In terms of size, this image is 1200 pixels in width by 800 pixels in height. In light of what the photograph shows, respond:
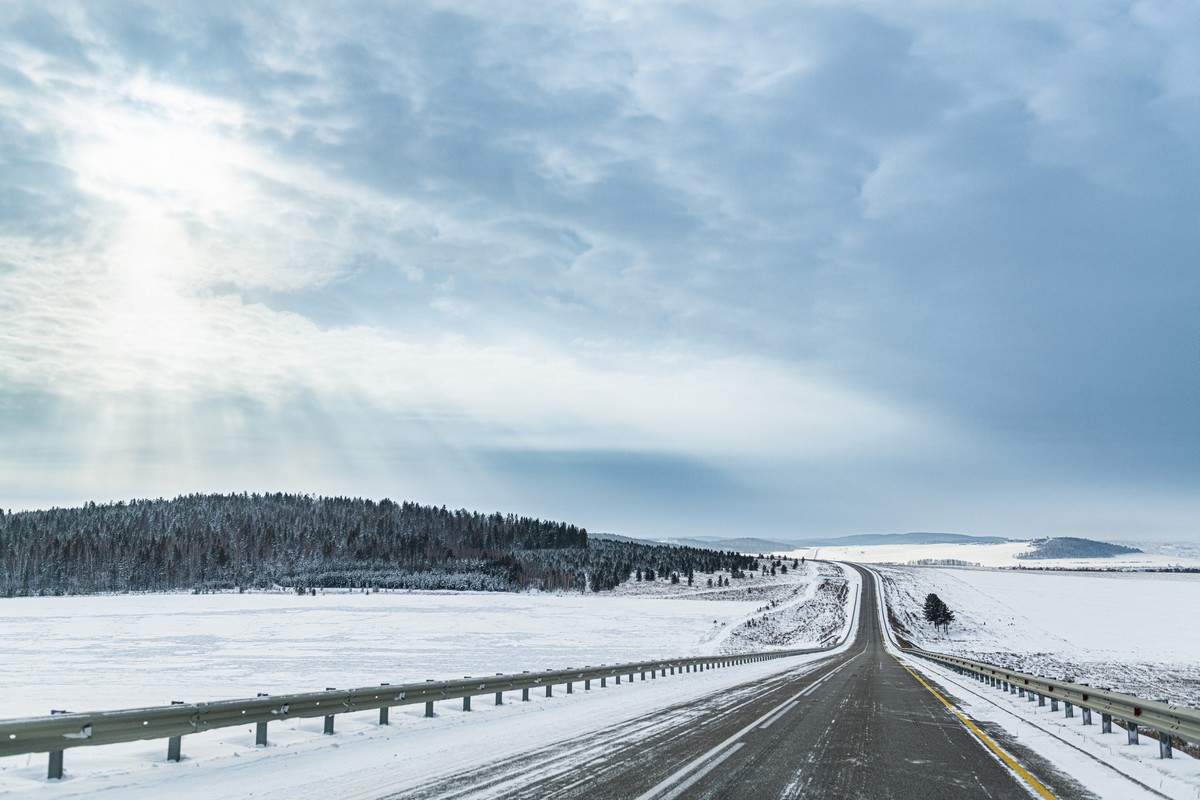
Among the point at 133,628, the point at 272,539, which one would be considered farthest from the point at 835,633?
the point at 272,539

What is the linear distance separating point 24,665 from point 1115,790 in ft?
137

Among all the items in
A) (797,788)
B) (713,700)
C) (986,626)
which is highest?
(797,788)

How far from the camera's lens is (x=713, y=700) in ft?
67.6

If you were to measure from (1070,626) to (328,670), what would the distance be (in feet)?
309

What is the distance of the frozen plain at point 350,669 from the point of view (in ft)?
32.9

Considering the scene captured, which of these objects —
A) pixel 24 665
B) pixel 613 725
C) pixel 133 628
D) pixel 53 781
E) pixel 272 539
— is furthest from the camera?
pixel 272 539

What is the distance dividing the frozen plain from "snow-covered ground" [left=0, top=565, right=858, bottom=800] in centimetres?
7

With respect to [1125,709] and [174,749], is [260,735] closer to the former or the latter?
[174,749]

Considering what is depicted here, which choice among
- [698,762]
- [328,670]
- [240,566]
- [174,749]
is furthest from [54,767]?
[240,566]

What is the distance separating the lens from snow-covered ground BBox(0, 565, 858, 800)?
10.0 metres

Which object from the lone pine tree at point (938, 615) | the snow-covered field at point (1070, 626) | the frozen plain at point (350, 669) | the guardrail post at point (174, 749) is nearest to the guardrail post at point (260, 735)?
the frozen plain at point (350, 669)

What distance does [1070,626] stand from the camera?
9825 cm

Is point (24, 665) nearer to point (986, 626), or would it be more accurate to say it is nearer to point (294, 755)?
point (294, 755)

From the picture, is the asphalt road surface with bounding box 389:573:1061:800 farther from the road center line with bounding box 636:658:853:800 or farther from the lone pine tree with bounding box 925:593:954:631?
the lone pine tree with bounding box 925:593:954:631
